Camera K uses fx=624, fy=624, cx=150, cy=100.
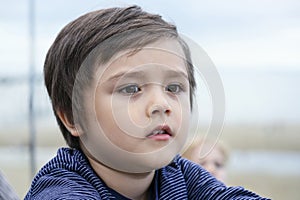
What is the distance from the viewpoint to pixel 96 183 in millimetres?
665

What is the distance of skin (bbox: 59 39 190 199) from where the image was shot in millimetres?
574

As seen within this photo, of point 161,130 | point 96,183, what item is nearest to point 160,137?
point 161,130

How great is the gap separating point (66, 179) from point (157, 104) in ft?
0.51

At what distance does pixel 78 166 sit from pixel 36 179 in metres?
0.06

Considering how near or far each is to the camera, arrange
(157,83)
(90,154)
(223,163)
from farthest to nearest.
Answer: (223,163) < (90,154) < (157,83)

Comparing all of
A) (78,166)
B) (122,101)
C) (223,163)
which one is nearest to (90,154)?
(78,166)

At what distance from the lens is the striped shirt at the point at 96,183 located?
65cm

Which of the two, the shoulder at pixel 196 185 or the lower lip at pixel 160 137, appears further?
the shoulder at pixel 196 185

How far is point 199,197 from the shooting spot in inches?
28.7

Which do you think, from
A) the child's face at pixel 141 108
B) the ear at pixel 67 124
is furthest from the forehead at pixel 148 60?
the ear at pixel 67 124

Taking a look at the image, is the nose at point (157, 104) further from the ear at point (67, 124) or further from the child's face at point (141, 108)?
the ear at point (67, 124)

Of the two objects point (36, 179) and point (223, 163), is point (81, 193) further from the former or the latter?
point (223, 163)

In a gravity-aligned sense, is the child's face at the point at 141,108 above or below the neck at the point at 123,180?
above

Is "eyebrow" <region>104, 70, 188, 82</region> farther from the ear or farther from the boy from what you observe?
the ear
